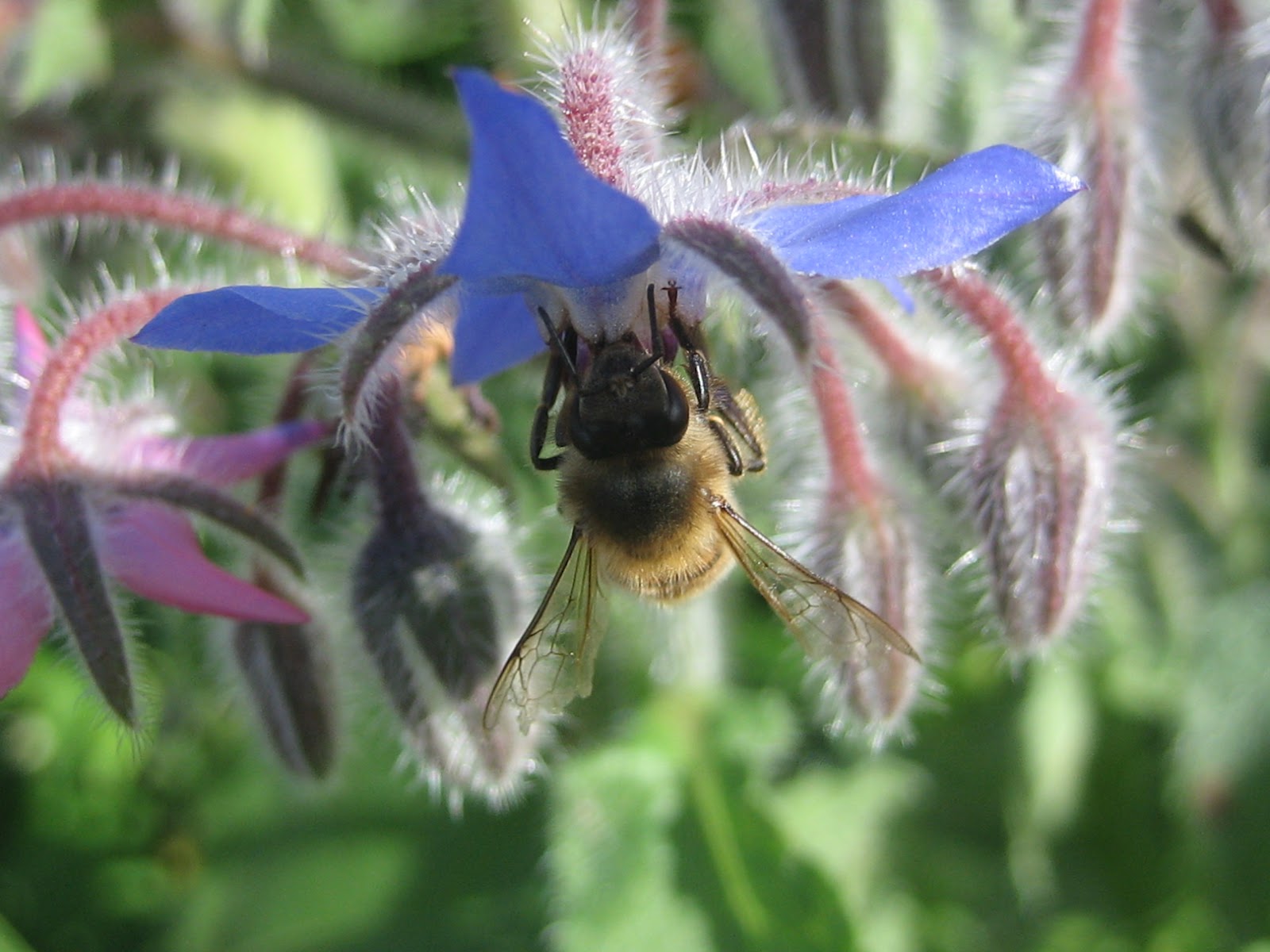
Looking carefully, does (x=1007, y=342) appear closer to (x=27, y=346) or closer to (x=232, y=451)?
(x=232, y=451)

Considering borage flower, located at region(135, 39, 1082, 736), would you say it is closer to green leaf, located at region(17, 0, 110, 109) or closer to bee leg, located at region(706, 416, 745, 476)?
bee leg, located at region(706, 416, 745, 476)

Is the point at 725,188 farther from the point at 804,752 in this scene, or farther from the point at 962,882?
the point at 962,882

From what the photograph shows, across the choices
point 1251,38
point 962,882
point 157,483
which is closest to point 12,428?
point 157,483

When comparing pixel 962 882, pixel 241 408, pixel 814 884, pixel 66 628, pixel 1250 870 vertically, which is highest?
pixel 66 628

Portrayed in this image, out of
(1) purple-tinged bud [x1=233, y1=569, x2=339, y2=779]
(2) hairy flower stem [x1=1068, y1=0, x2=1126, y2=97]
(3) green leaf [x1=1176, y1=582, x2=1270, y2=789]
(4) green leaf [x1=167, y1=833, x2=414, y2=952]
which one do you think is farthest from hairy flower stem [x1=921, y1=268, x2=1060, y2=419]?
(4) green leaf [x1=167, y1=833, x2=414, y2=952]

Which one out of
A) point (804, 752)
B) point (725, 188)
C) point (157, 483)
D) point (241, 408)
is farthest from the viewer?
point (804, 752)

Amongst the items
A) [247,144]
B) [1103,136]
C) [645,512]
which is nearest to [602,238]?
[645,512]
